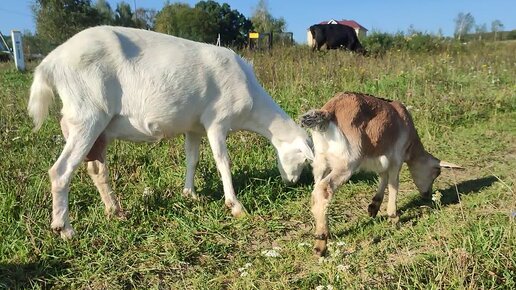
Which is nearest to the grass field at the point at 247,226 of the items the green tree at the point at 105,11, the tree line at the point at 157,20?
the tree line at the point at 157,20

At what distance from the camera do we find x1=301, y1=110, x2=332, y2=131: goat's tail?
3389 mm

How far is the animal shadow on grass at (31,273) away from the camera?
3102mm

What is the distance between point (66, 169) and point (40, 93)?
62 centimetres

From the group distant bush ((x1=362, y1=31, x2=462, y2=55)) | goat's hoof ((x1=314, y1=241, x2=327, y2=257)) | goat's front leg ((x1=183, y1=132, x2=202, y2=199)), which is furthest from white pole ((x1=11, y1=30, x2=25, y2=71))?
goat's hoof ((x1=314, y1=241, x2=327, y2=257))

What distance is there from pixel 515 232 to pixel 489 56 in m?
11.9

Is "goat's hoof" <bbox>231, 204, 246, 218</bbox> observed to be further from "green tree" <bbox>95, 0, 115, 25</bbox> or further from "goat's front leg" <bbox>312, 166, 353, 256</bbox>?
→ "green tree" <bbox>95, 0, 115, 25</bbox>

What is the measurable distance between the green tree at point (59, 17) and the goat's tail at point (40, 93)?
98.4 feet

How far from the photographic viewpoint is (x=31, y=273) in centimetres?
324

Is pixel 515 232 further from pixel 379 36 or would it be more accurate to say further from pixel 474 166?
pixel 379 36

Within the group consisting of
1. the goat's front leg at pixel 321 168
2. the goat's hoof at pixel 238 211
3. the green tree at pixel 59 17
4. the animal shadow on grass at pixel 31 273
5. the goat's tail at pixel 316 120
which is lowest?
the animal shadow on grass at pixel 31 273

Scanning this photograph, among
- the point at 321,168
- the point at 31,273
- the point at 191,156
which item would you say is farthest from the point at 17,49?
the point at 321,168

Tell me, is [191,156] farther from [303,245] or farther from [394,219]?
[394,219]

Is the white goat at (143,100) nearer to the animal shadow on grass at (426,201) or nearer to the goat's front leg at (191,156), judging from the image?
the goat's front leg at (191,156)

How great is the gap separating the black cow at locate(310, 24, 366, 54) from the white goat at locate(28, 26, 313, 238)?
1186 centimetres
